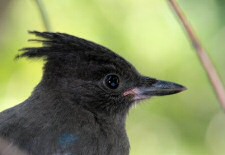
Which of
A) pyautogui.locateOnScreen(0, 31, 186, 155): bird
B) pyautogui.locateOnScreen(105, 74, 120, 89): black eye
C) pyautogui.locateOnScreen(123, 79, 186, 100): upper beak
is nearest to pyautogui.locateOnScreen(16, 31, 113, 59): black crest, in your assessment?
pyautogui.locateOnScreen(0, 31, 186, 155): bird

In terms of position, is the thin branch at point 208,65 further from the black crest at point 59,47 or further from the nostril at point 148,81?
the nostril at point 148,81

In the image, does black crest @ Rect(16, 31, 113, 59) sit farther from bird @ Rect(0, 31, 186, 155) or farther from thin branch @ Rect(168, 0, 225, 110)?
thin branch @ Rect(168, 0, 225, 110)

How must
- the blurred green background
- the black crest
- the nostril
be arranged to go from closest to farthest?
the black crest < the nostril < the blurred green background

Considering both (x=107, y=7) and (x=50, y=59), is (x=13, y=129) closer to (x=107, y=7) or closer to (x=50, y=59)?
(x=50, y=59)

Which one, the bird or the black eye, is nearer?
the bird

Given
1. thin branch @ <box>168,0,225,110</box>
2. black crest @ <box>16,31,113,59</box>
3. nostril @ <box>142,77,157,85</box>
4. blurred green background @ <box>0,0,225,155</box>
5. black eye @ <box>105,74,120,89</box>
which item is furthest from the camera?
blurred green background @ <box>0,0,225,155</box>

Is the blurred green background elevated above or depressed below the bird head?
above

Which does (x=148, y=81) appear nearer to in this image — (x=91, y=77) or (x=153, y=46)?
(x=91, y=77)

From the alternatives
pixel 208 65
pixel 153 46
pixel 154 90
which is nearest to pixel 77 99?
pixel 154 90

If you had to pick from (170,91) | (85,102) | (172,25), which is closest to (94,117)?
(85,102)
